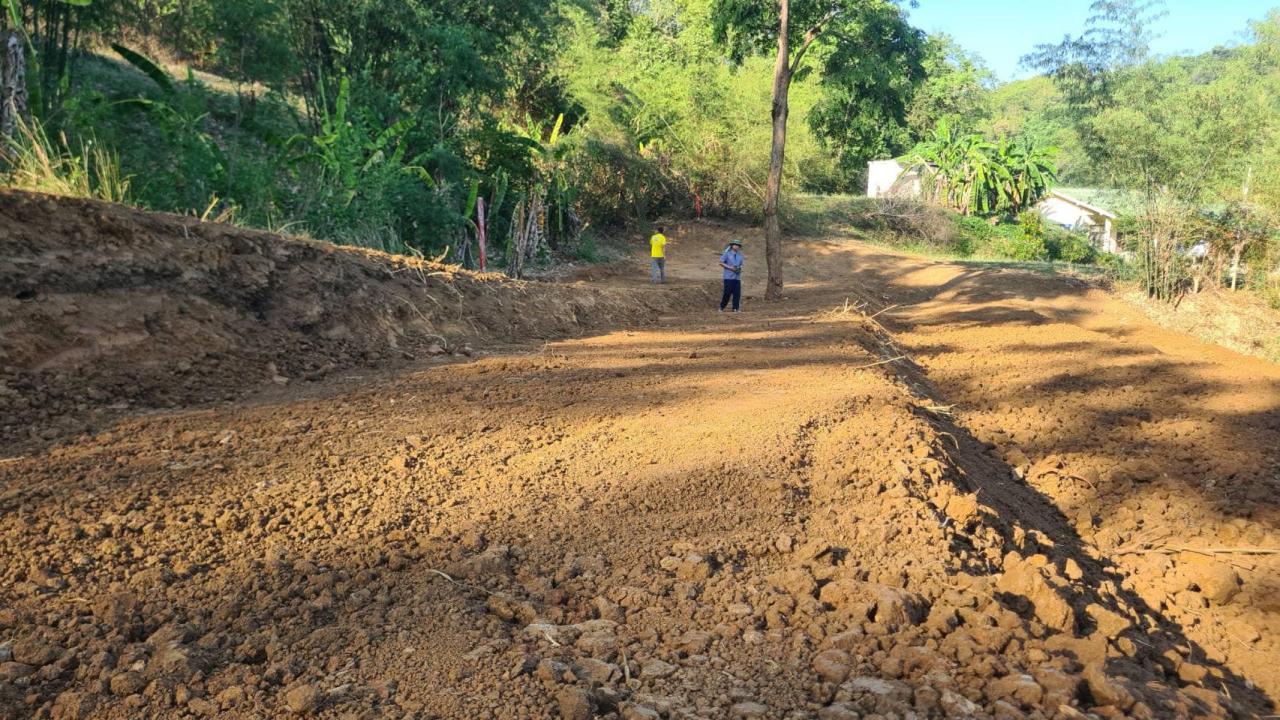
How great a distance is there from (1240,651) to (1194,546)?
122 cm

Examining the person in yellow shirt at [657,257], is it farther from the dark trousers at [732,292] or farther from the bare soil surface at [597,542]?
the bare soil surface at [597,542]

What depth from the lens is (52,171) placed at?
7.20 meters

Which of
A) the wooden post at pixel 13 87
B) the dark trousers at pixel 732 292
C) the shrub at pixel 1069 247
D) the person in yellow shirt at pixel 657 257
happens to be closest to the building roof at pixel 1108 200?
the shrub at pixel 1069 247

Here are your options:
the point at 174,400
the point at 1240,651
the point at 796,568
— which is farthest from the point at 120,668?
the point at 1240,651

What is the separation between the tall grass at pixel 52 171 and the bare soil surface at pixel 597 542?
94 centimetres

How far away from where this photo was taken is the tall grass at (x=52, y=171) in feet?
22.9

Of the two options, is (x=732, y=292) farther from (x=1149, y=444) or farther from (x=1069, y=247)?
(x=1069, y=247)

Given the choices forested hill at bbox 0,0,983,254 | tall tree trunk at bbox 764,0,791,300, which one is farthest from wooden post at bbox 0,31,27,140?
tall tree trunk at bbox 764,0,791,300

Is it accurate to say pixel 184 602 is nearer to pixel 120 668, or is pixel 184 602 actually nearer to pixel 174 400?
pixel 120 668

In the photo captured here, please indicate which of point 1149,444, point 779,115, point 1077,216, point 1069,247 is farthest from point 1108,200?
point 1149,444

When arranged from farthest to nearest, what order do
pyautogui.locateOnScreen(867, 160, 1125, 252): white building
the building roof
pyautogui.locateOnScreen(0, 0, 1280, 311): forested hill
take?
pyautogui.locateOnScreen(867, 160, 1125, 252): white building → the building roof → pyautogui.locateOnScreen(0, 0, 1280, 311): forested hill

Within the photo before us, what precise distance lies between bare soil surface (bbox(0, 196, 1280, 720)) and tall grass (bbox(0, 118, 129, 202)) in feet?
3.07

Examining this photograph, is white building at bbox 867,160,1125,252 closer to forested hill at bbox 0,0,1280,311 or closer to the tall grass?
forested hill at bbox 0,0,1280,311

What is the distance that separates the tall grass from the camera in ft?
22.9
